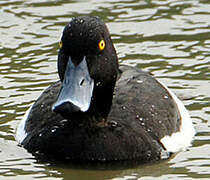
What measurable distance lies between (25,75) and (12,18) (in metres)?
2.38

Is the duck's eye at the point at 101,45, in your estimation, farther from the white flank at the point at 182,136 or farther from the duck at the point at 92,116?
the white flank at the point at 182,136

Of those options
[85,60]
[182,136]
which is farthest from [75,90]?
[182,136]

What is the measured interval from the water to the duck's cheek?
0.79 m

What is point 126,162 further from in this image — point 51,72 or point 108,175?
point 51,72

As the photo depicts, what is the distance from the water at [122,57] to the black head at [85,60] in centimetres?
85

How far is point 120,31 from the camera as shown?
48.5 feet

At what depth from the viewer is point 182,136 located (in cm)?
1123

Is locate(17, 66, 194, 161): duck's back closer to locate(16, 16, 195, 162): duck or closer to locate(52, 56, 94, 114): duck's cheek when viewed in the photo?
locate(16, 16, 195, 162): duck

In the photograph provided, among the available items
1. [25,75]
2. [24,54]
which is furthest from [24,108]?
[24,54]

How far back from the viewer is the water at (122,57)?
10312 mm

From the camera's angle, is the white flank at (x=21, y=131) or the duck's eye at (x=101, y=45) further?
the white flank at (x=21, y=131)

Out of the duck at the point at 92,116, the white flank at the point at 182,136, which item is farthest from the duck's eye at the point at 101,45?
the white flank at the point at 182,136

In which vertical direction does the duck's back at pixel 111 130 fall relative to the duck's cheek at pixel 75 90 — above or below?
below

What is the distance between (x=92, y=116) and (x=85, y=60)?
0.69 metres
